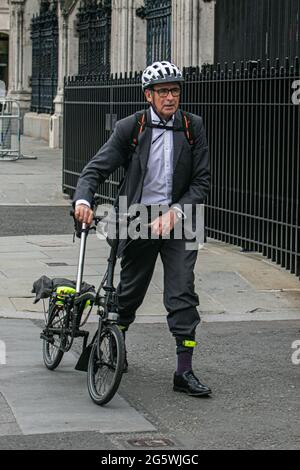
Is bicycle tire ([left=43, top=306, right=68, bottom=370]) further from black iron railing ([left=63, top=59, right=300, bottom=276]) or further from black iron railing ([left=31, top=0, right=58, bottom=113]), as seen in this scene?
black iron railing ([left=31, top=0, right=58, bottom=113])

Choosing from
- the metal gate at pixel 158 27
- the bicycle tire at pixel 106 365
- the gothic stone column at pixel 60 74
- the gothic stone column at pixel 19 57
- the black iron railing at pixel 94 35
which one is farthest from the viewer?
the gothic stone column at pixel 19 57

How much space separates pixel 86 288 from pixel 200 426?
1.36 meters

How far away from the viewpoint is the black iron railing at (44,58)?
35.1 meters

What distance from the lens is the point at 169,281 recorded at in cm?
759

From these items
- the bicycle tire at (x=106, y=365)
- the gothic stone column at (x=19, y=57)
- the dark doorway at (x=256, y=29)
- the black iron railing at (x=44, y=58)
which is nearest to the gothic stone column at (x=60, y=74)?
the black iron railing at (x=44, y=58)

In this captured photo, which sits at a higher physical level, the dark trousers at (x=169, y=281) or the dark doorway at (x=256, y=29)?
the dark doorway at (x=256, y=29)

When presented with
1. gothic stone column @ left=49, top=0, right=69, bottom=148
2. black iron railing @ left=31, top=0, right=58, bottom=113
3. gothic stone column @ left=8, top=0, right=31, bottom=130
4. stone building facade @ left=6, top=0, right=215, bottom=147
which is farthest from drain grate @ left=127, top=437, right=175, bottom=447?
gothic stone column @ left=8, top=0, right=31, bottom=130

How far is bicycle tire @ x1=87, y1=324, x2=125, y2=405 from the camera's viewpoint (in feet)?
23.1

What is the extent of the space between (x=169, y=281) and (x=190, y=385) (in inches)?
25.0

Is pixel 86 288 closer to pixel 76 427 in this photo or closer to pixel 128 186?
pixel 128 186

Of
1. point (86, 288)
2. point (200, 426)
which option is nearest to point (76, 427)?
point (200, 426)

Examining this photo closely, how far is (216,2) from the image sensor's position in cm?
2002

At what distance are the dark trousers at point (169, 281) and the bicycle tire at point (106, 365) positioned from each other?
0.43 meters

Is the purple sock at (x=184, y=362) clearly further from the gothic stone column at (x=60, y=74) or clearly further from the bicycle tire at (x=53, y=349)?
the gothic stone column at (x=60, y=74)
